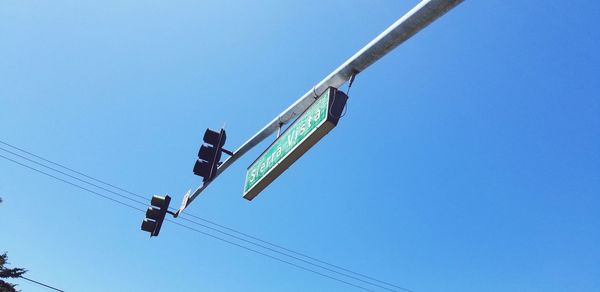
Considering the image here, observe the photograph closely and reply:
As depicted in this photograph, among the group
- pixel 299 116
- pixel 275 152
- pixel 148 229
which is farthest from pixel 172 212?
pixel 299 116

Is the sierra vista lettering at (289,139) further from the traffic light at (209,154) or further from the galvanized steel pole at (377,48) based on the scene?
the traffic light at (209,154)

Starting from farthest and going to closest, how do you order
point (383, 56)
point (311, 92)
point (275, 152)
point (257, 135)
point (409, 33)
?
point (257, 135)
point (275, 152)
point (311, 92)
point (383, 56)
point (409, 33)

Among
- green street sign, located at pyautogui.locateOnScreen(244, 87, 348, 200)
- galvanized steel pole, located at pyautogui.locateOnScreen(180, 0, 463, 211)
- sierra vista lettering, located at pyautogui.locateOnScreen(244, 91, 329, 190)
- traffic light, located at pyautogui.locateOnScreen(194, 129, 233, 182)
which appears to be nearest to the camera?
galvanized steel pole, located at pyautogui.locateOnScreen(180, 0, 463, 211)

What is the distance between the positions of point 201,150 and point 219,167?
0.39 meters

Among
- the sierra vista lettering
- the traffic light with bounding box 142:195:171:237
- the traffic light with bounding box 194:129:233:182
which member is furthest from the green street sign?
the traffic light with bounding box 142:195:171:237

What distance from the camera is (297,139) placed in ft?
11.9

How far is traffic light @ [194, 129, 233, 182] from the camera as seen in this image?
529cm

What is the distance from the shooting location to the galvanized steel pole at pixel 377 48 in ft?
8.65

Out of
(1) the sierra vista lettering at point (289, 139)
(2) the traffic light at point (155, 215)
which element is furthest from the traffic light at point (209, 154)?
(2) the traffic light at point (155, 215)

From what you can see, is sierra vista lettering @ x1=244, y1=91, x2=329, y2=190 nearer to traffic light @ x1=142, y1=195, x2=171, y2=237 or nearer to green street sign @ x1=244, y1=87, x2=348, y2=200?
green street sign @ x1=244, y1=87, x2=348, y2=200

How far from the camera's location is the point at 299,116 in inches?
157

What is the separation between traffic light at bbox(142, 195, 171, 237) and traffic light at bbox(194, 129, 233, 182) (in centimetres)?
155

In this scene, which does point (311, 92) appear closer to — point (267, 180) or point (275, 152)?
point (275, 152)

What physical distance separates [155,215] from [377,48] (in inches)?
199
